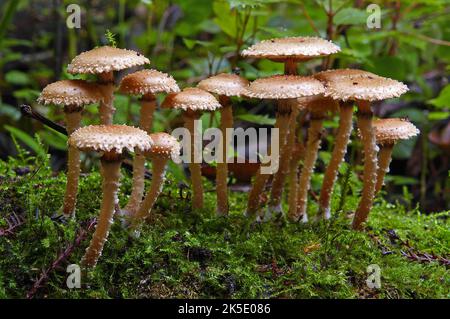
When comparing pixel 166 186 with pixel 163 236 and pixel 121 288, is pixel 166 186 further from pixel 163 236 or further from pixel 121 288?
pixel 121 288

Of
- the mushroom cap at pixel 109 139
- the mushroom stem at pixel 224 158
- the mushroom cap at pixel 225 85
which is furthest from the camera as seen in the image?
the mushroom stem at pixel 224 158

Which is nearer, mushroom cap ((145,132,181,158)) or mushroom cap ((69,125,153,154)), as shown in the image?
mushroom cap ((69,125,153,154))

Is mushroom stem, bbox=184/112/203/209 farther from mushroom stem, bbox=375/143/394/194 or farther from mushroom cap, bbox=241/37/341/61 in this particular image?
mushroom stem, bbox=375/143/394/194

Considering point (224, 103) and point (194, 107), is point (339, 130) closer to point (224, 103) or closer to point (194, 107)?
point (224, 103)

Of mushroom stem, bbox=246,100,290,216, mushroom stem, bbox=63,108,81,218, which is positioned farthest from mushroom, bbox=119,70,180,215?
mushroom stem, bbox=246,100,290,216

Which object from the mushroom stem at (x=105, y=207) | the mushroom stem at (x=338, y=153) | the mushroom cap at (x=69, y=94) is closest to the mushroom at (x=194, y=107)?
the mushroom cap at (x=69, y=94)

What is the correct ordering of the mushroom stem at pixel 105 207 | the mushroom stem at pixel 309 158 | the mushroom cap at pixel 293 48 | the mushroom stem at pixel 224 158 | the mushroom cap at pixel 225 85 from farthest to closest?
the mushroom stem at pixel 309 158
the mushroom stem at pixel 224 158
the mushroom cap at pixel 225 85
the mushroom cap at pixel 293 48
the mushroom stem at pixel 105 207

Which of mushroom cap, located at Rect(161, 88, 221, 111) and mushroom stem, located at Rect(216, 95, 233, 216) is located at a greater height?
mushroom cap, located at Rect(161, 88, 221, 111)

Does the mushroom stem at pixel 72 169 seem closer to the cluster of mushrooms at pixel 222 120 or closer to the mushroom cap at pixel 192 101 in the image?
the cluster of mushrooms at pixel 222 120

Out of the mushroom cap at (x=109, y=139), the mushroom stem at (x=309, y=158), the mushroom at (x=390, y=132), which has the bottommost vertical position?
the mushroom stem at (x=309, y=158)
